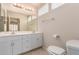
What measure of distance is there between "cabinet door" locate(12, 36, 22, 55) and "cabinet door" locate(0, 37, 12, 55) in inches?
3.1

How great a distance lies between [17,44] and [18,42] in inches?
1.5

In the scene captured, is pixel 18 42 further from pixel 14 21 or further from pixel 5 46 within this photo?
pixel 14 21

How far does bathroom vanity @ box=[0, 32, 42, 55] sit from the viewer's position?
1.12 m

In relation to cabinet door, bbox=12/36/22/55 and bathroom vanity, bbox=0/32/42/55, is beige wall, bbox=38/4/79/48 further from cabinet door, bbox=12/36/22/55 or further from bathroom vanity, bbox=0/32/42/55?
cabinet door, bbox=12/36/22/55

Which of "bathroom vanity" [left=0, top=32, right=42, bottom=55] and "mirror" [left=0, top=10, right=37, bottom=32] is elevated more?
"mirror" [left=0, top=10, right=37, bottom=32]

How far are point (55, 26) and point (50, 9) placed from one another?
0.30 m

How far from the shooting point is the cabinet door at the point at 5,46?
1096 millimetres

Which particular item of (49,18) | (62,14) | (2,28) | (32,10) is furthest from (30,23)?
(62,14)

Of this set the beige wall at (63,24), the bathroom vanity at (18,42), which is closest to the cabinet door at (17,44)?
the bathroom vanity at (18,42)

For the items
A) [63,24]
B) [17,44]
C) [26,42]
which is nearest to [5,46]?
[17,44]

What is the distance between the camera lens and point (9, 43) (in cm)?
117

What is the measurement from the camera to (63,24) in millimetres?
1176

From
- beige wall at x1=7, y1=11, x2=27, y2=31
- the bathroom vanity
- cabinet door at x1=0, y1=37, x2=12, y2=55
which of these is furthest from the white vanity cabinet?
cabinet door at x1=0, y1=37, x2=12, y2=55

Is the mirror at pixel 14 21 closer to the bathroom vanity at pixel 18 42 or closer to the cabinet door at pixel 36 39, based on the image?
the bathroom vanity at pixel 18 42
